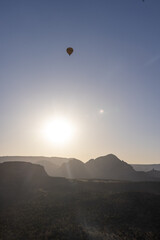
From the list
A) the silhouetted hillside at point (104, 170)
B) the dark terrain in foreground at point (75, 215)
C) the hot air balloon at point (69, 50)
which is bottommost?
the dark terrain in foreground at point (75, 215)

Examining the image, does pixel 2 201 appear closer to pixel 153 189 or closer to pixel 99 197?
pixel 99 197

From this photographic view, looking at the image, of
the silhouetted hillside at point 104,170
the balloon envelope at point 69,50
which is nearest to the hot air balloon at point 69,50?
the balloon envelope at point 69,50

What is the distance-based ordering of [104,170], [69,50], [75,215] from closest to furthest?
[75,215], [69,50], [104,170]

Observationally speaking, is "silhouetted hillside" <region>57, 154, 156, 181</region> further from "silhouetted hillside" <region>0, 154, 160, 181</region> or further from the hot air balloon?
the hot air balloon

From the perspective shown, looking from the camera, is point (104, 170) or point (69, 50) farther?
point (104, 170)

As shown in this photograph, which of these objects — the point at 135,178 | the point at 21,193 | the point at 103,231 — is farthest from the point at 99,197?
the point at 135,178

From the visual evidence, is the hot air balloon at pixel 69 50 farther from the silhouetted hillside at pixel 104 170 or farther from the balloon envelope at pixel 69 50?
the silhouetted hillside at pixel 104 170

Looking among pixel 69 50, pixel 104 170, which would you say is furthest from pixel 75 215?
pixel 104 170

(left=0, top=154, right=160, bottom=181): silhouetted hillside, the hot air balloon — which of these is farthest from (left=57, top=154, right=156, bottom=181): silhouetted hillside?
the hot air balloon

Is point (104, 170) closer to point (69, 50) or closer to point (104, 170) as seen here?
point (104, 170)
